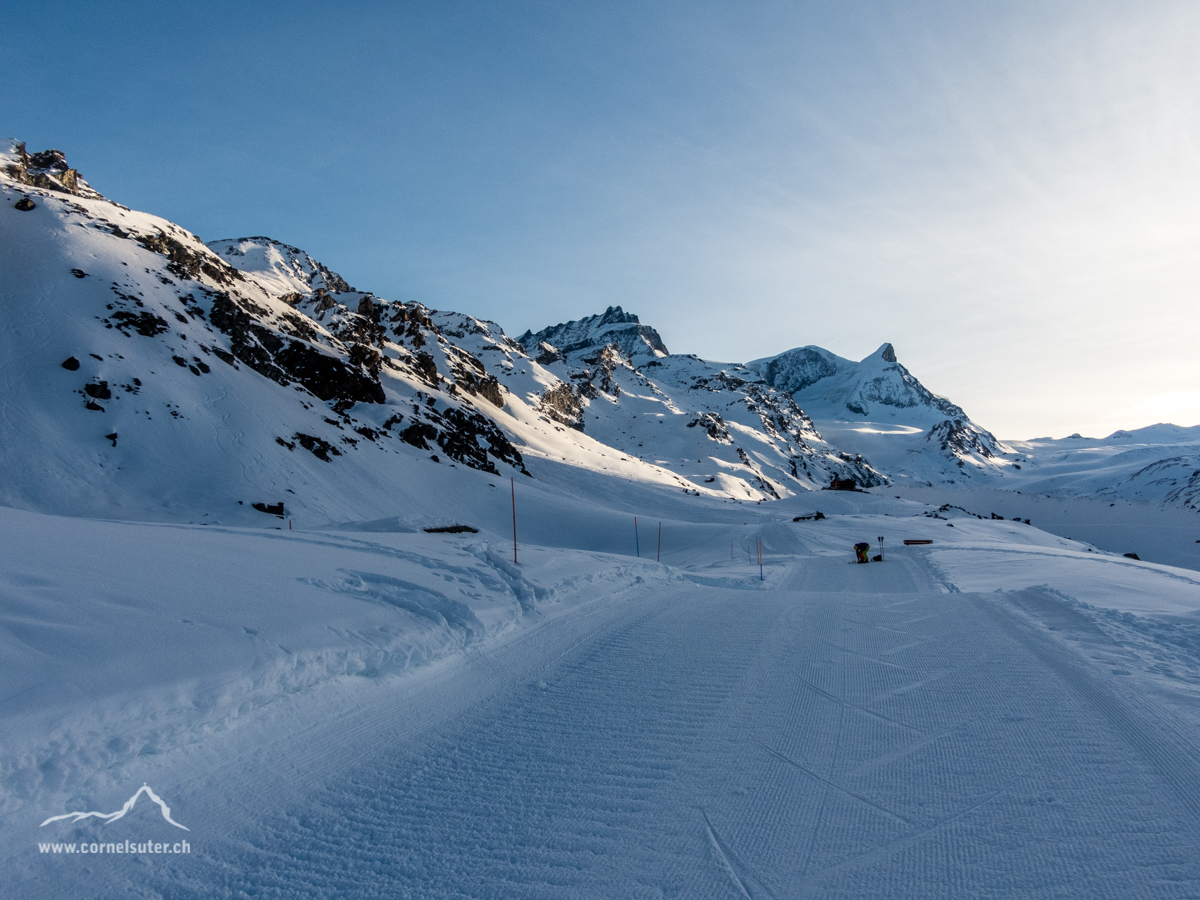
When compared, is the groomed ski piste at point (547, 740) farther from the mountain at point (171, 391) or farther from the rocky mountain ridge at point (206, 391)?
the rocky mountain ridge at point (206, 391)

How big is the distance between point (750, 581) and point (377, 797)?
13.1 metres

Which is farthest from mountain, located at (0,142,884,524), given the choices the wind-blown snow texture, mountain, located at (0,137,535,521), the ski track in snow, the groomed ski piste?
the ski track in snow

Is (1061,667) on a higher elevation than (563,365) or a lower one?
lower

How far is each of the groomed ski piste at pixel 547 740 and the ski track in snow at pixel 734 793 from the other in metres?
0.02

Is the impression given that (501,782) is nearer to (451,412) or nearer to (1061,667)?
(1061,667)

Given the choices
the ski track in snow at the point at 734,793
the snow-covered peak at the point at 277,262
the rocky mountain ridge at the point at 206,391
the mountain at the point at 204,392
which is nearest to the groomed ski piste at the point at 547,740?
the ski track in snow at the point at 734,793

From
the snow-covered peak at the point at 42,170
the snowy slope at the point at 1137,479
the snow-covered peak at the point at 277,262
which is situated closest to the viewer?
the snow-covered peak at the point at 42,170

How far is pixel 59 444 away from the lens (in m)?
27.1

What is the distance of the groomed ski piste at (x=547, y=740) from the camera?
130 inches

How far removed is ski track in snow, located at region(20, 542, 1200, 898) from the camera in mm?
3217

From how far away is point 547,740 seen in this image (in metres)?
5.02

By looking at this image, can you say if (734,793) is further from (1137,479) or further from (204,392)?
(1137,479)

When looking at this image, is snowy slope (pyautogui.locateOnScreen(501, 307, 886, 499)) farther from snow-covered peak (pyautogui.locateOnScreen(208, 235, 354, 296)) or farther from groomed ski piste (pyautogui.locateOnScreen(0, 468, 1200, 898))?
groomed ski piste (pyautogui.locateOnScreen(0, 468, 1200, 898))

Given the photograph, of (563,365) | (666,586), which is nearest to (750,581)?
(666,586)
